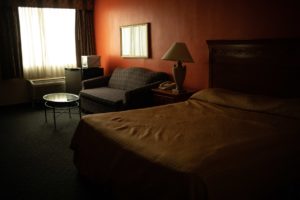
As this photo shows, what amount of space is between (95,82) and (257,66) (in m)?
3.10

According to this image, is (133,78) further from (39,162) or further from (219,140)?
(219,140)

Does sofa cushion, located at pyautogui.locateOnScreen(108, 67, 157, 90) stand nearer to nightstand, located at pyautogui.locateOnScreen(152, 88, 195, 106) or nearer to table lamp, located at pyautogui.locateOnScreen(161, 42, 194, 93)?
nightstand, located at pyautogui.locateOnScreen(152, 88, 195, 106)

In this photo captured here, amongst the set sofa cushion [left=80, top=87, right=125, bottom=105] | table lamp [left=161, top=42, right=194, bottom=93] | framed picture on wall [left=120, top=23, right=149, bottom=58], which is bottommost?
sofa cushion [left=80, top=87, right=125, bottom=105]

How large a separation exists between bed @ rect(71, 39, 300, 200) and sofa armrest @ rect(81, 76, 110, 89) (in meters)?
2.51

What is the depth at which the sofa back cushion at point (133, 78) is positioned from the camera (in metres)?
4.47

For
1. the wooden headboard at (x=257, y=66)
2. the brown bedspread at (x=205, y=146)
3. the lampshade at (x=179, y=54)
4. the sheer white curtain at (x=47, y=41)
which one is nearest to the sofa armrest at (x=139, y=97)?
the lampshade at (x=179, y=54)

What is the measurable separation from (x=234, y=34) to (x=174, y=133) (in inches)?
71.1

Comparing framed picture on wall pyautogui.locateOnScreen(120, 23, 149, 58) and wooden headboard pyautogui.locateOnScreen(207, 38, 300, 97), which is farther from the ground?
framed picture on wall pyautogui.locateOnScreen(120, 23, 149, 58)

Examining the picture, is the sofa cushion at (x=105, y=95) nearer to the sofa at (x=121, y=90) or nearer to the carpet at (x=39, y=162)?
the sofa at (x=121, y=90)

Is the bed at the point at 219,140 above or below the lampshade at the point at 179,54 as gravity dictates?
Result: below

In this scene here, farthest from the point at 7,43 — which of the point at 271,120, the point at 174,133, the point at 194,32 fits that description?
the point at 271,120

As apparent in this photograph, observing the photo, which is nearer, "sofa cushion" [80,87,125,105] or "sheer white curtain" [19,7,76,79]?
"sofa cushion" [80,87,125,105]

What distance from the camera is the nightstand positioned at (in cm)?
375

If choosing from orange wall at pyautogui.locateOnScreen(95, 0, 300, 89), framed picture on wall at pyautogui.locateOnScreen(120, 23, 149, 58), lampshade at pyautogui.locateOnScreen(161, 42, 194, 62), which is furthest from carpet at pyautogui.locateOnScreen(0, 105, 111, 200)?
orange wall at pyautogui.locateOnScreen(95, 0, 300, 89)
